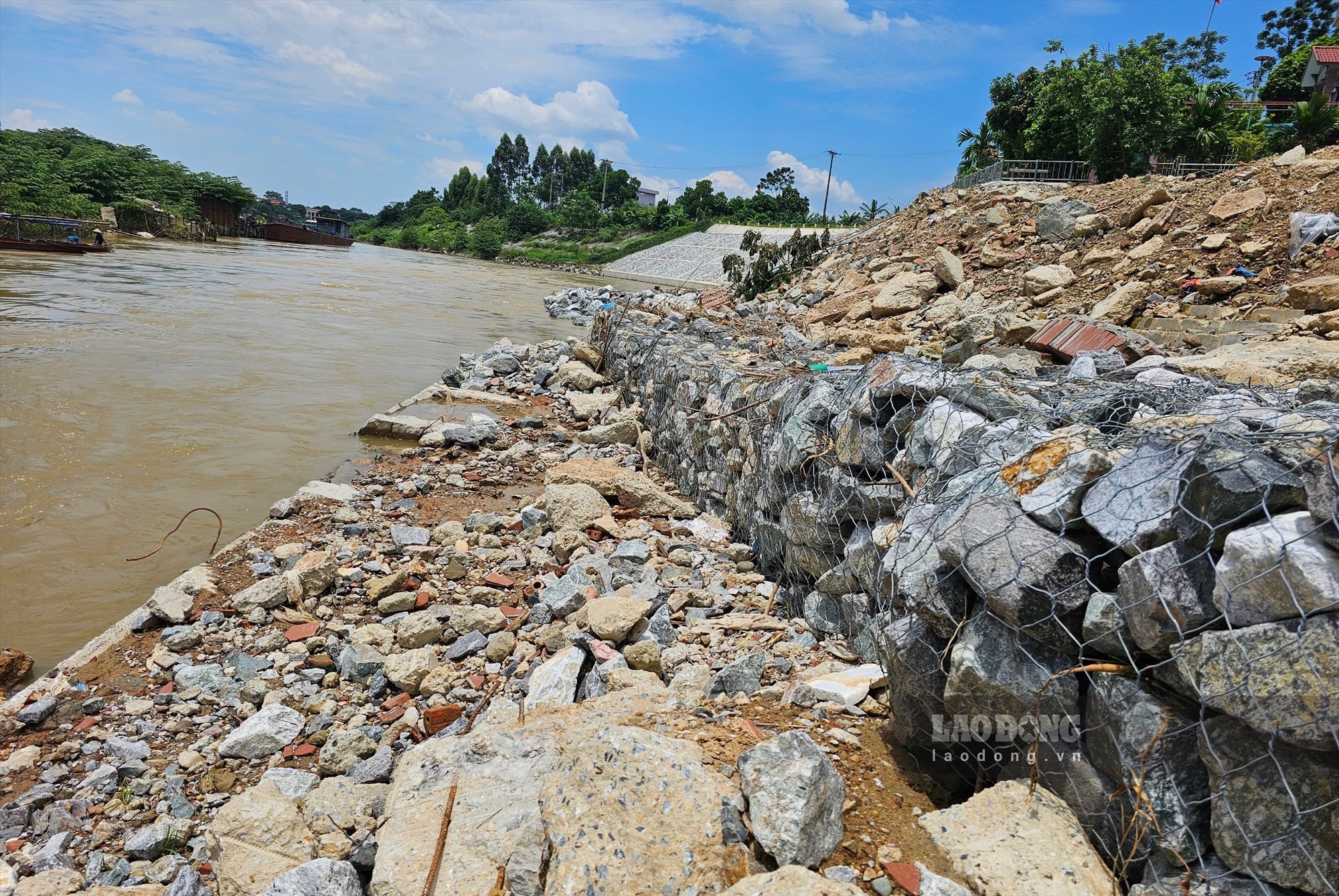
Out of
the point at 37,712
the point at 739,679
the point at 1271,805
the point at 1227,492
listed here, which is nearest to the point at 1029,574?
the point at 1227,492

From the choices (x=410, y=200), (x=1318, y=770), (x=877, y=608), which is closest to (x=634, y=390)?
(x=877, y=608)

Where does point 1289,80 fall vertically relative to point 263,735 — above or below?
above

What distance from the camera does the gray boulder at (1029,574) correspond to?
189cm

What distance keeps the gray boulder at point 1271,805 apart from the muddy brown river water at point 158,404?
→ 5.23 meters

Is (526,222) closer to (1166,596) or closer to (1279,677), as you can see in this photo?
(1166,596)

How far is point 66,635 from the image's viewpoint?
4.30 meters

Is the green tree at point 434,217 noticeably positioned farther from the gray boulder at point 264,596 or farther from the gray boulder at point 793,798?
the gray boulder at point 793,798

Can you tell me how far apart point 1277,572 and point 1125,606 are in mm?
338

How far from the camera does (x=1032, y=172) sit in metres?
22.2

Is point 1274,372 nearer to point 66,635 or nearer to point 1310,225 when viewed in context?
point 1310,225

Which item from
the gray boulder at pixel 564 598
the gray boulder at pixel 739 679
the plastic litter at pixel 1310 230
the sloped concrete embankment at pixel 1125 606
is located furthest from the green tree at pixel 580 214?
the gray boulder at pixel 739 679

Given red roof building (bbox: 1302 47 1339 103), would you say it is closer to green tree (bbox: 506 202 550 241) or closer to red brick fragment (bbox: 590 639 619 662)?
red brick fragment (bbox: 590 639 619 662)

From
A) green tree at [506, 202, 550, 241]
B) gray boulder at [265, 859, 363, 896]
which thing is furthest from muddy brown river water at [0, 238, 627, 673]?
green tree at [506, 202, 550, 241]

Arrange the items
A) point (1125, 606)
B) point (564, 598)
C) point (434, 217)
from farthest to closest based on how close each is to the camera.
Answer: point (434, 217) < point (564, 598) < point (1125, 606)
